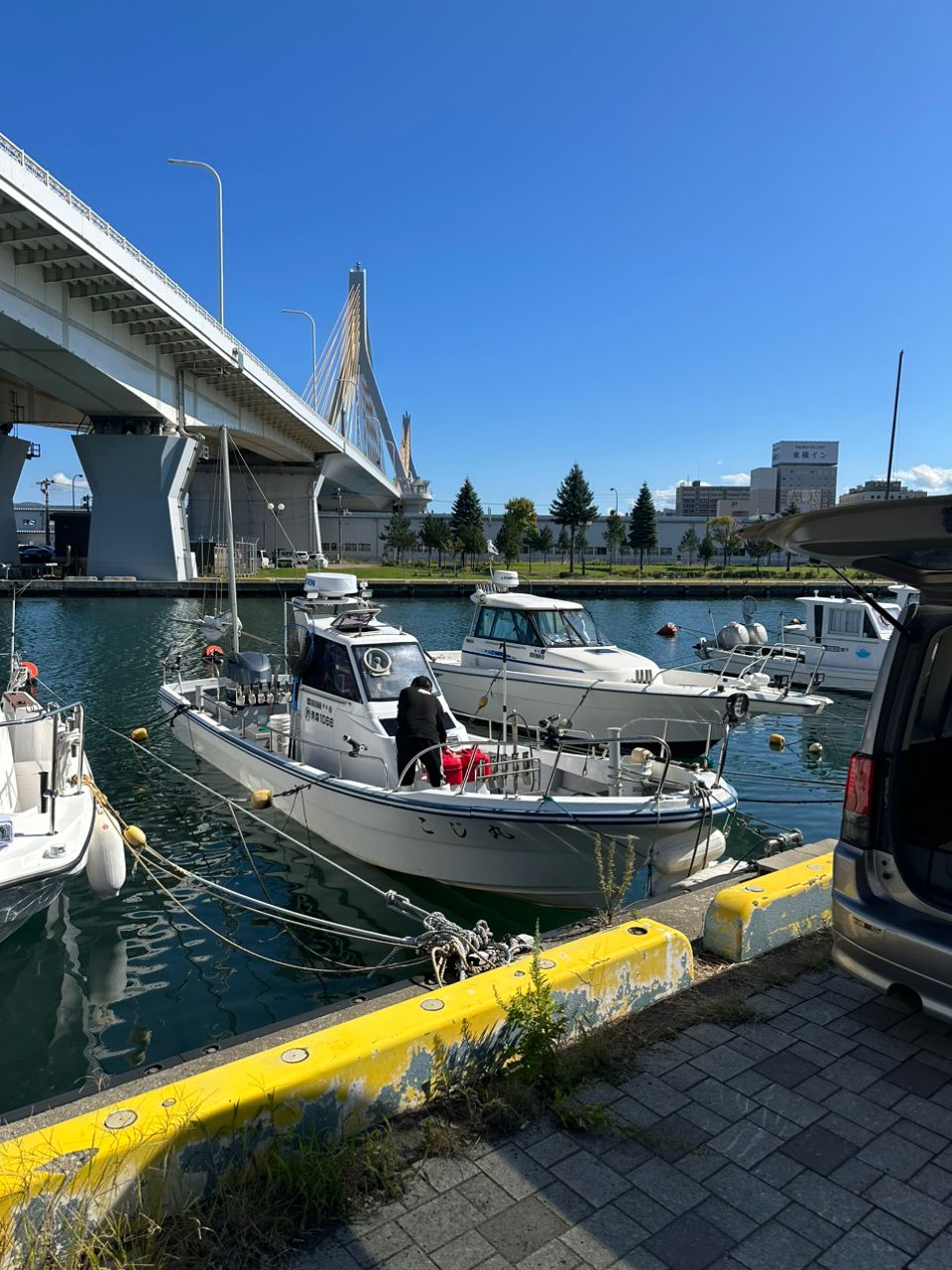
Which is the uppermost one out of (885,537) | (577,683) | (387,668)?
(885,537)

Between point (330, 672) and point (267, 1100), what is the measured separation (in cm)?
811

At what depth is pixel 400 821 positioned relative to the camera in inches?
365

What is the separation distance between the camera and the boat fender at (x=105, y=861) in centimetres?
804

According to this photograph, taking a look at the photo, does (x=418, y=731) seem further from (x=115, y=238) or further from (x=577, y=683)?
(x=115, y=238)

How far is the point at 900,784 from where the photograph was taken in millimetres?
4352

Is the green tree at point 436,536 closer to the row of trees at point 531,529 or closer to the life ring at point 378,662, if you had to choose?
the row of trees at point 531,529

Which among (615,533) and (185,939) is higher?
(615,533)

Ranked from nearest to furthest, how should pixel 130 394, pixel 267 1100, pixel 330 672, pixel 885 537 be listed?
pixel 267 1100 → pixel 885 537 → pixel 330 672 → pixel 130 394

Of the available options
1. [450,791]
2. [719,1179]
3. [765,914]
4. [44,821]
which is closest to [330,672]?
[450,791]

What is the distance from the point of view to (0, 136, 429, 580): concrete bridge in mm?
35156

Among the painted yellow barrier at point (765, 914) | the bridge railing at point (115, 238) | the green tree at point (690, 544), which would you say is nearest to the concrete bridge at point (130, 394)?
the bridge railing at point (115, 238)

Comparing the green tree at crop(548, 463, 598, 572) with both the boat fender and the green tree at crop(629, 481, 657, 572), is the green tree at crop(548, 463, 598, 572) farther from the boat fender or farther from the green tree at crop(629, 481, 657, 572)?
the boat fender

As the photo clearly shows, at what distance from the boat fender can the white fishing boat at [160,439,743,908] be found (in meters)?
2.06

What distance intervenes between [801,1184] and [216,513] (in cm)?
8424
